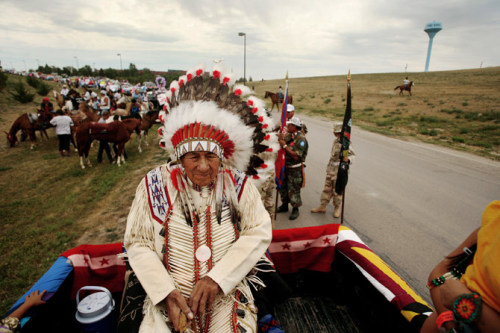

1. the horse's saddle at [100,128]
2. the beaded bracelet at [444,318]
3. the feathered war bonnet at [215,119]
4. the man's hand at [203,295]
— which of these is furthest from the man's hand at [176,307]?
the horse's saddle at [100,128]

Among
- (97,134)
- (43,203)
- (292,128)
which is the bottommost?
(43,203)

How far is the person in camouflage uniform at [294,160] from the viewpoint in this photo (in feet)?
15.8

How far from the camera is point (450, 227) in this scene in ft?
15.9

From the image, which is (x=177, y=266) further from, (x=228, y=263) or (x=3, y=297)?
(x=3, y=297)

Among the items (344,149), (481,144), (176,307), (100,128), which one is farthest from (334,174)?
(481,144)

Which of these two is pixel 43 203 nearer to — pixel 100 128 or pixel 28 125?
pixel 100 128

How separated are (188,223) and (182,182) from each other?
32cm

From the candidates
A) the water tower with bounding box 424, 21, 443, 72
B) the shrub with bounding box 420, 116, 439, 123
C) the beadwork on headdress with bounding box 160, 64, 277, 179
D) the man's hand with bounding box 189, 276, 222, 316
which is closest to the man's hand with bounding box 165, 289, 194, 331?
the man's hand with bounding box 189, 276, 222, 316

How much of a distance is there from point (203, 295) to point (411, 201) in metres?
Answer: 5.81

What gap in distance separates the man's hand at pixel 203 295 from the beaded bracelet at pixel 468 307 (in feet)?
4.33

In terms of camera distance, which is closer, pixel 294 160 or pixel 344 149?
pixel 344 149

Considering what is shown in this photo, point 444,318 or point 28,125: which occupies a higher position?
point 444,318

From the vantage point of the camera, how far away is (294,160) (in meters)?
4.91

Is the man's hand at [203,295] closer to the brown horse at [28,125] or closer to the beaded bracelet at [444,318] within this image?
the beaded bracelet at [444,318]
